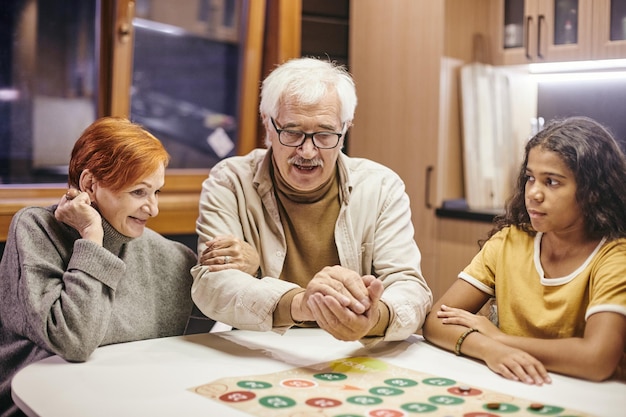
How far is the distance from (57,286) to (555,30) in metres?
2.49

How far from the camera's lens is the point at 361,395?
1424mm

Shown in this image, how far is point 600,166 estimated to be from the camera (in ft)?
5.64

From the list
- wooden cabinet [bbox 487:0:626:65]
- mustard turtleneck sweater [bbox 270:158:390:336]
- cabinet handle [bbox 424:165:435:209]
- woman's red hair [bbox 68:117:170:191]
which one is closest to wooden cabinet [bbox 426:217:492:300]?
cabinet handle [bbox 424:165:435:209]

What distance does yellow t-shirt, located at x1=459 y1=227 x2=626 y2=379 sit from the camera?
1.61 metres

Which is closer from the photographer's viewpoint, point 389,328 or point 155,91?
point 389,328

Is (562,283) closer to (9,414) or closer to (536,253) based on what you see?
(536,253)

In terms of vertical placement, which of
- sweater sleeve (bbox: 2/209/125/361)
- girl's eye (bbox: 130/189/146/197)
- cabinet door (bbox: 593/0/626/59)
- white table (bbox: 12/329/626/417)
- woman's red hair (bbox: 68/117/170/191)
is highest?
cabinet door (bbox: 593/0/626/59)

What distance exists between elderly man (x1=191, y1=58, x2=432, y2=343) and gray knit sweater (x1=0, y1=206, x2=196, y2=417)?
17 centimetres

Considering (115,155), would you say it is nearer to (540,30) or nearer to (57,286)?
(57,286)

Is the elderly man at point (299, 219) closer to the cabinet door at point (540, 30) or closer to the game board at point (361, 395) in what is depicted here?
the game board at point (361, 395)

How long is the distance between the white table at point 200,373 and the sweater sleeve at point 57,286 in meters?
0.06

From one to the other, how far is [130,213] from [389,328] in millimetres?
673

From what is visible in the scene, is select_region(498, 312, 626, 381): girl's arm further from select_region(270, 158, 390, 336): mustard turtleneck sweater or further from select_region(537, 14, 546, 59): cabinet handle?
select_region(537, 14, 546, 59): cabinet handle

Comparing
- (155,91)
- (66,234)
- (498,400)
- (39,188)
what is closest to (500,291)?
(498,400)
